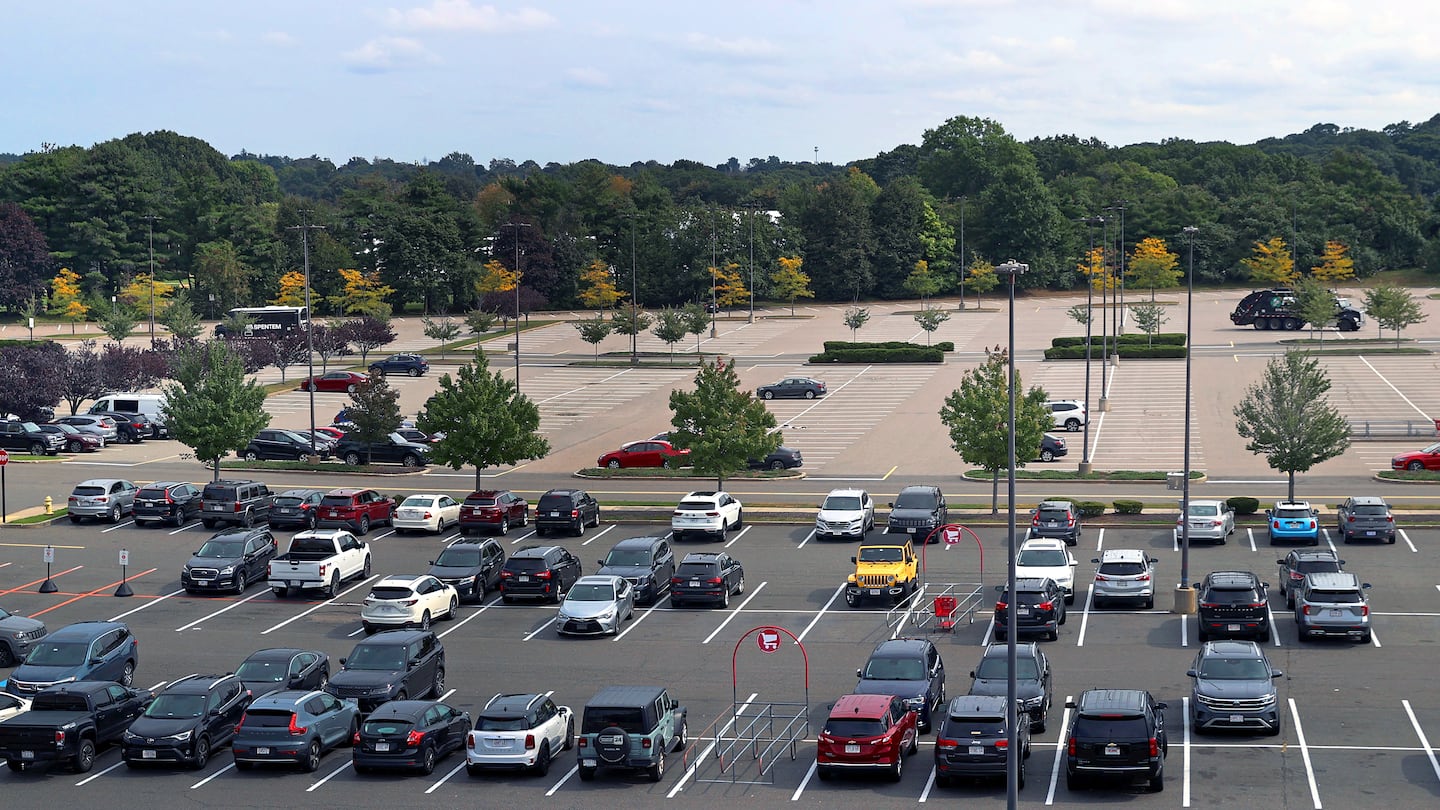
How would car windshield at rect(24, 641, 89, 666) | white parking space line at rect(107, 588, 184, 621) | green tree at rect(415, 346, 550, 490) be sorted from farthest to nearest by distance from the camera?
1. green tree at rect(415, 346, 550, 490)
2. white parking space line at rect(107, 588, 184, 621)
3. car windshield at rect(24, 641, 89, 666)

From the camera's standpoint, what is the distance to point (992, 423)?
52219mm

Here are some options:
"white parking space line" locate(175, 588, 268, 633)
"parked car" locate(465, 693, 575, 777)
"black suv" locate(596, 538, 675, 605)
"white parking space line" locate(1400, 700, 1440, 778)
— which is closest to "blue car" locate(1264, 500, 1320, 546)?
"white parking space line" locate(1400, 700, 1440, 778)

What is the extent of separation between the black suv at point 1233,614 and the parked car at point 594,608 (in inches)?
544

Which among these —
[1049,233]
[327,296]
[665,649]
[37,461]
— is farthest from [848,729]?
[1049,233]

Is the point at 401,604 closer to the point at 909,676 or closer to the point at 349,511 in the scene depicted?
the point at 349,511

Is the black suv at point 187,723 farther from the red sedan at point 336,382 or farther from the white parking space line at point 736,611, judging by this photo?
the red sedan at point 336,382

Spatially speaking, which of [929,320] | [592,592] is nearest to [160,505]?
[592,592]

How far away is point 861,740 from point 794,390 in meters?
56.9

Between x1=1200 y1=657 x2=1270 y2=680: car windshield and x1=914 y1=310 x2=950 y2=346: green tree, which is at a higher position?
x1=914 y1=310 x2=950 y2=346: green tree

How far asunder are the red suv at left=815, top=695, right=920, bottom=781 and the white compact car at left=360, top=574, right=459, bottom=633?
1433 centimetres

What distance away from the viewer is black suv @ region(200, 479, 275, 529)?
51.6 m

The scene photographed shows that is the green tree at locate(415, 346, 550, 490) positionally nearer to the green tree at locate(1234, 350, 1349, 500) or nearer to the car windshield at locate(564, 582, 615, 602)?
the car windshield at locate(564, 582, 615, 602)

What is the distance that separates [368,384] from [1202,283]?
9418cm

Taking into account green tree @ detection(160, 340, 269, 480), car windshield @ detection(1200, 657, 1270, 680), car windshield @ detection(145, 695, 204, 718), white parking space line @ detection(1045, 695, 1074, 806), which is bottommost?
white parking space line @ detection(1045, 695, 1074, 806)
